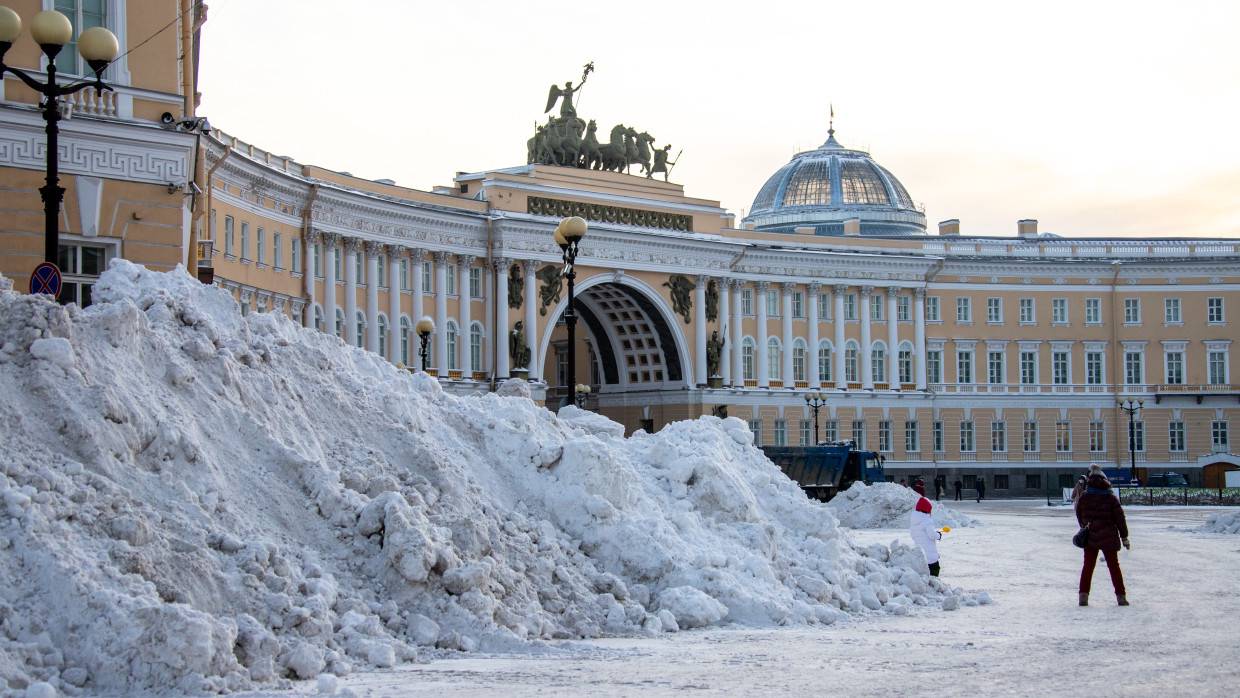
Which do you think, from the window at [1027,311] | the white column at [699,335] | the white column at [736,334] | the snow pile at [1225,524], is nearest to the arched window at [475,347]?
the white column at [699,335]

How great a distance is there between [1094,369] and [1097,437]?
9.71 feet

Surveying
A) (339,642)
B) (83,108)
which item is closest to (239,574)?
(339,642)

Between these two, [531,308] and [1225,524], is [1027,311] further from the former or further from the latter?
[1225,524]

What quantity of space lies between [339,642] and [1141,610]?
8.67 metres

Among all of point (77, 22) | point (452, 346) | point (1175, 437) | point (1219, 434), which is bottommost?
point (1175, 437)

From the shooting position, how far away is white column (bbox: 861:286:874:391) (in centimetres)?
7190

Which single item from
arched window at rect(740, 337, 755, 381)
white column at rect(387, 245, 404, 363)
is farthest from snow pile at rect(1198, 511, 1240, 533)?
arched window at rect(740, 337, 755, 381)

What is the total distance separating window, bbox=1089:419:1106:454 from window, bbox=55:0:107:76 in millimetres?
58519

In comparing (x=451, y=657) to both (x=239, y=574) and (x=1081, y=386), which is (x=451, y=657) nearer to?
(x=239, y=574)

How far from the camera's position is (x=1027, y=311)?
73750mm

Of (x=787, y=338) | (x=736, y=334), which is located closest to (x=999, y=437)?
(x=787, y=338)

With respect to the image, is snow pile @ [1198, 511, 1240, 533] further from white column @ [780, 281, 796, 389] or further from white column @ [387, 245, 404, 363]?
white column @ [780, 281, 796, 389]

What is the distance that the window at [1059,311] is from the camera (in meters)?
73.8

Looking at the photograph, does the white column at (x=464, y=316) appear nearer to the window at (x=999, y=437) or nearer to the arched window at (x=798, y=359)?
the arched window at (x=798, y=359)
